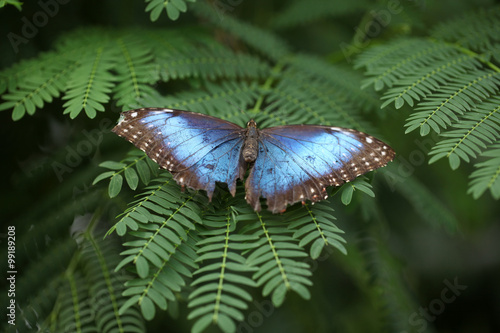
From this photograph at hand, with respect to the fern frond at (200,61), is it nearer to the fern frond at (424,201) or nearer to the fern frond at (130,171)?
the fern frond at (130,171)

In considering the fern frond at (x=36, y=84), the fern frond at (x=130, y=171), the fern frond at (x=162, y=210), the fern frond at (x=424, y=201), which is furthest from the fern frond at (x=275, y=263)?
the fern frond at (x=424, y=201)

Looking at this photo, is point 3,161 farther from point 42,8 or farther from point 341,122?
point 341,122

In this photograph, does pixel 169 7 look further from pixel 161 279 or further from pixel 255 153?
pixel 161 279

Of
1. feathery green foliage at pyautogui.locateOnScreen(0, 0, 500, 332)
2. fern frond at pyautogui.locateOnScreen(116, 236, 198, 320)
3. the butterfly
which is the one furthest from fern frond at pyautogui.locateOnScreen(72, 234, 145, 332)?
the butterfly

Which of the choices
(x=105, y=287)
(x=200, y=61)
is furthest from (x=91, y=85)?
(x=105, y=287)

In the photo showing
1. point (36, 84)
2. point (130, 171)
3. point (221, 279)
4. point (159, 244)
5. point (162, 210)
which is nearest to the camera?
point (221, 279)

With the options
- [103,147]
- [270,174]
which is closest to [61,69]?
[103,147]
